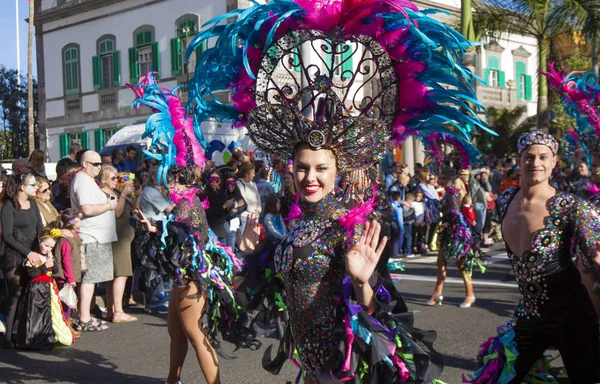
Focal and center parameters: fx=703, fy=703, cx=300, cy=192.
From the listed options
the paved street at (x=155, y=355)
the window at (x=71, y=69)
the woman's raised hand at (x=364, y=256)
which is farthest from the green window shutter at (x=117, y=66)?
the woman's raised hand at (x=364, y=256)

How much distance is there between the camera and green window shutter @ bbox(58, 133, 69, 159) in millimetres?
30062

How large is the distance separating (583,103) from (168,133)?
4130 millimetres

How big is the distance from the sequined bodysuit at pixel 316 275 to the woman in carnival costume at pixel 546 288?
4.04 feet

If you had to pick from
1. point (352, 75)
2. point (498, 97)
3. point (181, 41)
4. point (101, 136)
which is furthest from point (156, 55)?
point (352, 75)

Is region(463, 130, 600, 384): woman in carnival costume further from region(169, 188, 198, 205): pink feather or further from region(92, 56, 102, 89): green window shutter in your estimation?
region(92, 56, 102, 89): green window shutter

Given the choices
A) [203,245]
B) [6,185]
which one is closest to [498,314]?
[203,245]

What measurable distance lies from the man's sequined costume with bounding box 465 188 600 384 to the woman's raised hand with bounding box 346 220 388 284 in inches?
50.9

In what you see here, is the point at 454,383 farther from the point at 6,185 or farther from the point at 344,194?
the point at 6,185

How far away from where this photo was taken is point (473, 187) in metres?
15.0

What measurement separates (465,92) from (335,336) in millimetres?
1478

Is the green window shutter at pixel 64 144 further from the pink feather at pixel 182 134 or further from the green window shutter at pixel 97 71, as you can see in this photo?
the pink feather at pixel 182 134

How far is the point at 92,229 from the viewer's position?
7957 millimetres

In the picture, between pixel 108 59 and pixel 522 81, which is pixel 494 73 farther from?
pixel 108 59

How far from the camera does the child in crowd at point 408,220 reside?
44.9 ft
